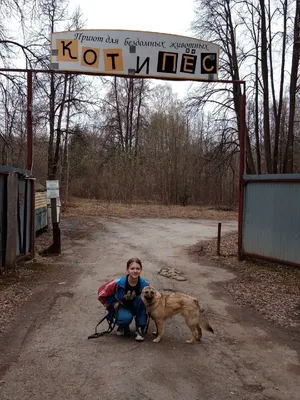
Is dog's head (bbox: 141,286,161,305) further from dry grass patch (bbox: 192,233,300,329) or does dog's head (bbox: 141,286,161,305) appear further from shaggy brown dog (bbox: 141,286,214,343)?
dry grass patch (bbox: 192,233,300,329)

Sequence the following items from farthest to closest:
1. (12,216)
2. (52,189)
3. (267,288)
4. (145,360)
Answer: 1. (52,189)
2. (12,216)
3. (267,288)
4. (145,360)

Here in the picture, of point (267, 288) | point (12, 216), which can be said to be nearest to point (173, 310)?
point (267, 288)

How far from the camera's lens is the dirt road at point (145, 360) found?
364 centimetres

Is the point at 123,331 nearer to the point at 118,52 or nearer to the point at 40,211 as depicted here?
the point at 118,52

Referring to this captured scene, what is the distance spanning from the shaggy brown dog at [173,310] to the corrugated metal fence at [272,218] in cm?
426

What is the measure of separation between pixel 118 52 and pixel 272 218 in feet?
16.8

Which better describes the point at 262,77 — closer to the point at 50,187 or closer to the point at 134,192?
the point at 50,187

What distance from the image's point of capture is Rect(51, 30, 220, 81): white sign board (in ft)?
29.5

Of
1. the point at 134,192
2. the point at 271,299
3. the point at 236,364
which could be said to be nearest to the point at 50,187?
the point at 271,299

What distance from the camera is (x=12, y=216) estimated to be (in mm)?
8234

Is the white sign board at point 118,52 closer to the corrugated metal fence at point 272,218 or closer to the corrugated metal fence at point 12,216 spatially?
the corrugated metal fence at point 12,216

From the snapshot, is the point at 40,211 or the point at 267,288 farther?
the point at 40,211

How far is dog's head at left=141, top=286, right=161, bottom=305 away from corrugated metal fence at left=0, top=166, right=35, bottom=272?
4.13m

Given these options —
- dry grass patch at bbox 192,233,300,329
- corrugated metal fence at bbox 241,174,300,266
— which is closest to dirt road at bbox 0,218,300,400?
dry grass patch at bbox 192,233,300,329
